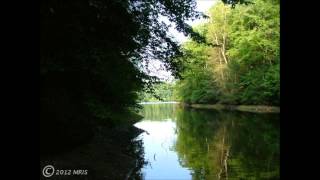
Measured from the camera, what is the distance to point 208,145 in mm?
11883

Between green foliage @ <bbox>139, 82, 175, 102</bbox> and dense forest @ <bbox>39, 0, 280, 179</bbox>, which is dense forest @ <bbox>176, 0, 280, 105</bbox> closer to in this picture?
dense forest @ <bbox>39, 0, 280, 179</bbox>

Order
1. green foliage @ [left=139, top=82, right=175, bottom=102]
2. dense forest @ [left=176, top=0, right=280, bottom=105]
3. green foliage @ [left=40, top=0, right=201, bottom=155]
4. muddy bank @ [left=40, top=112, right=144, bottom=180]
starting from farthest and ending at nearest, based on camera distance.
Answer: green foliage @ [left=139, top=82, right=175, bottom=102] → dense forest @ [left=176, top=0, right=280, bottom=105] → green foliage @ [left=40, top=0, right=201, bottom=155] → muddy bank @ [left=40, top=112, right=144, bottom=180]

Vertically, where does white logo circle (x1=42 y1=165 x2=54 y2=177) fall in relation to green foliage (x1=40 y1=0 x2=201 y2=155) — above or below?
below

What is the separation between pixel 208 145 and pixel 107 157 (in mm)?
4140

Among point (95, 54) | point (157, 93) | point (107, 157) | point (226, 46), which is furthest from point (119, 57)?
point (107, 157)

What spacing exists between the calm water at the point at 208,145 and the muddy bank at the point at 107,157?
13.0 inches

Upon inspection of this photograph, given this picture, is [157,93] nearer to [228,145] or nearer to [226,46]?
[226,46]

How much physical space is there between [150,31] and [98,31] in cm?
125

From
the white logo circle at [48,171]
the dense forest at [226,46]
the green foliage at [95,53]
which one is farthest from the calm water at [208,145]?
the white logo circle at [48,171]

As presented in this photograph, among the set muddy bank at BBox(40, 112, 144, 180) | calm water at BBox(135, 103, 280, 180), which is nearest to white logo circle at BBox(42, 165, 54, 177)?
muddy bank at BBox(40, 112, 144, 180)

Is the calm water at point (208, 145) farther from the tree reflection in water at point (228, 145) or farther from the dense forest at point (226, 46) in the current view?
the dense forest at point (226, 46)

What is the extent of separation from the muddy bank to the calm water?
33 centimetres

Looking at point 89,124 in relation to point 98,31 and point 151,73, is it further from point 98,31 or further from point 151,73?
point 98,31

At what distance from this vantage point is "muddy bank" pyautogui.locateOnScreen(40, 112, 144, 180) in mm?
5609
